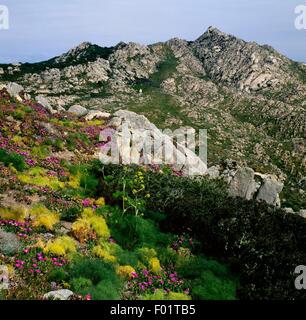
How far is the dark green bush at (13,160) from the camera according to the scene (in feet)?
71.3

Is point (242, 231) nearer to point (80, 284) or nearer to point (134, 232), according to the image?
point (134, 232)

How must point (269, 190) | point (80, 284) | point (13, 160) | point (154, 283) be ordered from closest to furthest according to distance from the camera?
point (80, 284) < point (154, 283) < point (13, 160) < point (269, 190)

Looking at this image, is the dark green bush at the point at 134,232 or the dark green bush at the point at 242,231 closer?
the dark green bush at the point at 242,231

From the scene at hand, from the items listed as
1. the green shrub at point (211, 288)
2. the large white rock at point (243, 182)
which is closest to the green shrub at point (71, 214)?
the green shrub at point (211, 288)

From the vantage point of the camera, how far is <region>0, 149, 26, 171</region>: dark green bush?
21719 mm

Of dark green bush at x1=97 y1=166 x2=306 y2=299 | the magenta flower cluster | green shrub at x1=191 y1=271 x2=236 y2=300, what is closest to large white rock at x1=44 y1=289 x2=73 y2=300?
the magenta flower cluster

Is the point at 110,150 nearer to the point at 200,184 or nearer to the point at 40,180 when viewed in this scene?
the point at 200,184

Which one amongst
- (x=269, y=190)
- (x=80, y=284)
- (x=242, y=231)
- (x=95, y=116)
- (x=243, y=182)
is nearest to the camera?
(x=80, y=284)

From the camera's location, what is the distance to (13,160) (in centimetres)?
2188

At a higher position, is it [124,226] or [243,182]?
[243,182]

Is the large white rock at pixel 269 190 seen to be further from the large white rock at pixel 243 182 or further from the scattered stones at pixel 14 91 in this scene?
the scattered stones at pixel 14 91

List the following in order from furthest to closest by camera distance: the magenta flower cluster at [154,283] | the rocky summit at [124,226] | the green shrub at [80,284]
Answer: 1. the magenta flower cluster at [154,283]
2. the rocky summit at [124,226]
3. the green shrub at [80,284]

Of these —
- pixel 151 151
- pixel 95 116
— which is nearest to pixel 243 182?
pixel 151 151
